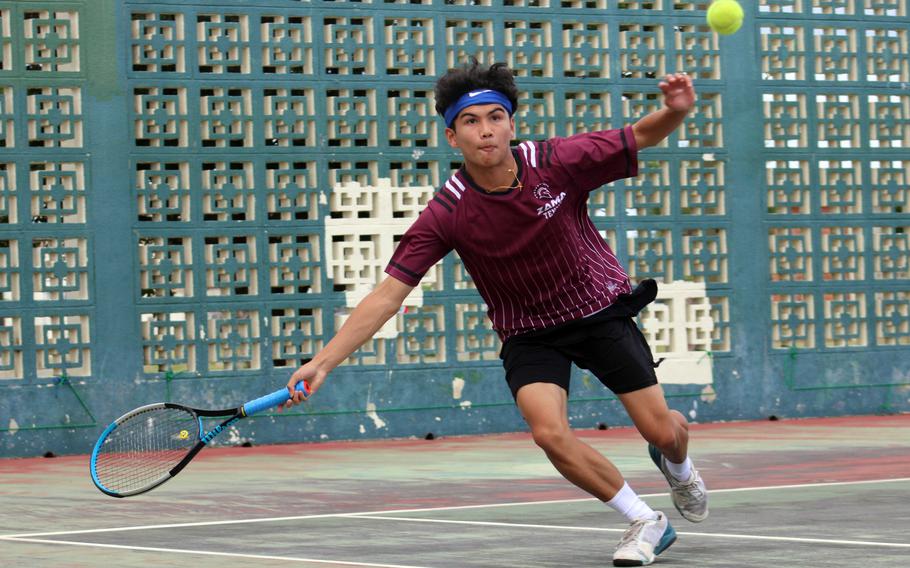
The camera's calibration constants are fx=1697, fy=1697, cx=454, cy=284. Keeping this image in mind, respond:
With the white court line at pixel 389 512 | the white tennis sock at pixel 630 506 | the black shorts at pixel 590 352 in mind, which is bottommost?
the white court line at pixel 389 512

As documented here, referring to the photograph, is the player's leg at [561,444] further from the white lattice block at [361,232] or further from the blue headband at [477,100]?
the white lattice block at [361,232]

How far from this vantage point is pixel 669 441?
7.34 metres

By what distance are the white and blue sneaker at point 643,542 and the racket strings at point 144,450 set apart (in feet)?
6.78

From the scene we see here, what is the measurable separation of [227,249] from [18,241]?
178cm

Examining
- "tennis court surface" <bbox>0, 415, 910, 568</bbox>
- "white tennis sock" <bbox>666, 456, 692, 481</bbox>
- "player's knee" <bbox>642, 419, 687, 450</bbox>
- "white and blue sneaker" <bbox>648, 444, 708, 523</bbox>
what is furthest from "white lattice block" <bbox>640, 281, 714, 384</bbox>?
"player's knee" <bbox>642, 419, 687, 450</bbox>

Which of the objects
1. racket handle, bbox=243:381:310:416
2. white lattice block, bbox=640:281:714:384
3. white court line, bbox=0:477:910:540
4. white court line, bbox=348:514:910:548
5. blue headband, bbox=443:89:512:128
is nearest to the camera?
racket handle, bbox=243:381:310:416

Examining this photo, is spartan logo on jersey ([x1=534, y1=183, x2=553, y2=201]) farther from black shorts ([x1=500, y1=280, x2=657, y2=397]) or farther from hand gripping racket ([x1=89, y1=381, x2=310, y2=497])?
hand gripping racket ([x1=89, y1=381, x2=310, y2=497])

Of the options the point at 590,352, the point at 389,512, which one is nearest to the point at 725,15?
Result: the point at 590,352

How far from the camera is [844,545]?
7199mm

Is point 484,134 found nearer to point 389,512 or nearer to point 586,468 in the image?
point 586,468

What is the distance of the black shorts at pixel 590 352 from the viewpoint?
7211mm

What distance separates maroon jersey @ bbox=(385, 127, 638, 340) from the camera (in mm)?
7059

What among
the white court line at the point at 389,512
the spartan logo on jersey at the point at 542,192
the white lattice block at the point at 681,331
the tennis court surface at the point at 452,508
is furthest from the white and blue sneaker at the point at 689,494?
the white lattice block at the point at 681,331

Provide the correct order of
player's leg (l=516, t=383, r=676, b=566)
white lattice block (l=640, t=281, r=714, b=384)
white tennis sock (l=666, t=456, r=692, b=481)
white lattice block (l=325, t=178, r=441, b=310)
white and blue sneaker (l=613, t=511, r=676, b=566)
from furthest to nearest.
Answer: white lattice block (l=640, t=281, r=714, b=384) → white lattice block (l=325, t=178, r=441, b=310) → white tennis sock (l=666, t=456, r=692, b=481) → player's leg (l=516, t=383, r=676, b=566) → white and blue sneaker (l=613, t=511, r=676, b=566)
